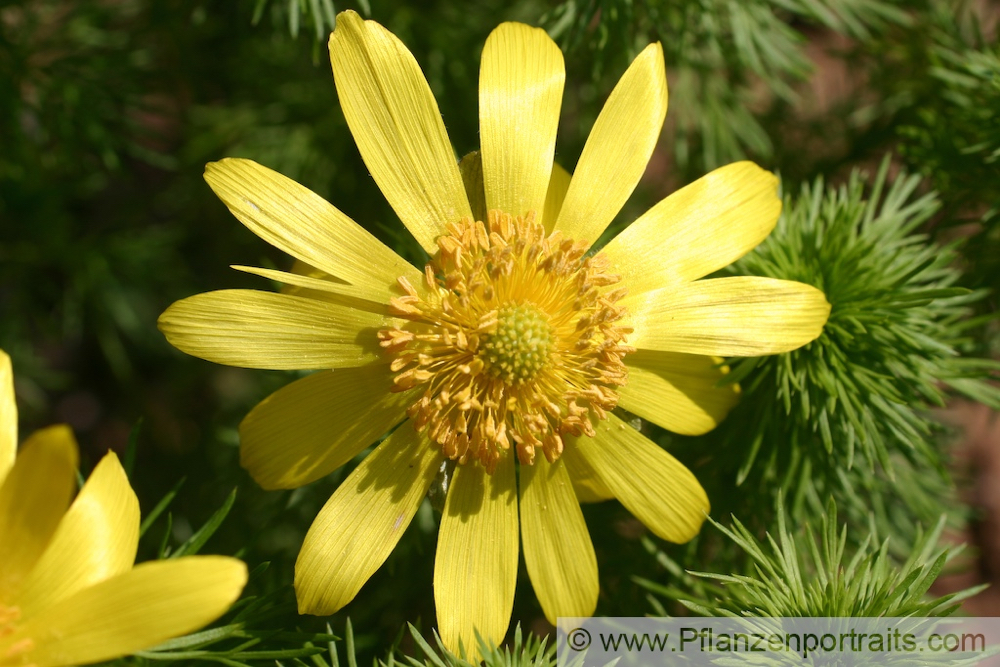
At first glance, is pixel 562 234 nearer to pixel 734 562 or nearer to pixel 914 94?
pixel 734 562

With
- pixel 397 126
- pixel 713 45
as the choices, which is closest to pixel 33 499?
pixel 397 126

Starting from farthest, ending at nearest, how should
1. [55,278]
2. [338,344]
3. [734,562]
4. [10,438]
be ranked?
[55,278] → [734,562] → [338,344] → [10,438]

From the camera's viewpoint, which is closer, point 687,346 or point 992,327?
point 687,346

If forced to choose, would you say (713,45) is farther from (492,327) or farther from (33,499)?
(33,499)

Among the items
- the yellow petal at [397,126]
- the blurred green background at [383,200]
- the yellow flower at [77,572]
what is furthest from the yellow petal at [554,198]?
the yellow flower at [77,572]

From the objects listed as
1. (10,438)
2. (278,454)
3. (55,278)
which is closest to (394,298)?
A: (278,454)

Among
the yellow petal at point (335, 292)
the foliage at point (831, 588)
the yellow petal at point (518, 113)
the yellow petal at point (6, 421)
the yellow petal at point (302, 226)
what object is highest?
the yellow petal at point (518, 113)

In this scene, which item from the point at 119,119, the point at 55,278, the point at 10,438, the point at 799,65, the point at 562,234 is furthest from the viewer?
the point at 55,278

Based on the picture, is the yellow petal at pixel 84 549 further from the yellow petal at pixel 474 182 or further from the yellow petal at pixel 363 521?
the yellow petal at pixel 474 182
